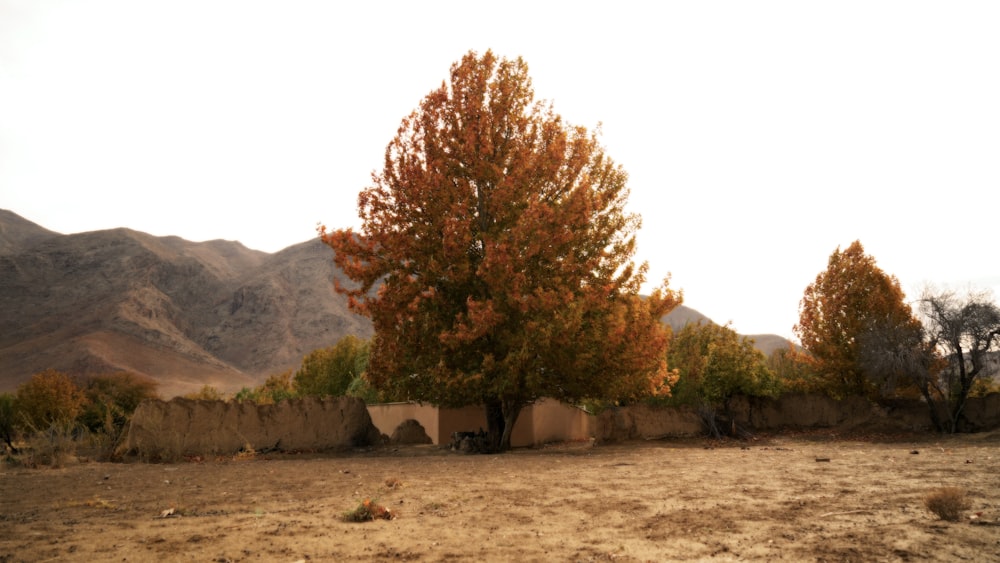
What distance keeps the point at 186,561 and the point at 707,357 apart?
22037 millimetres

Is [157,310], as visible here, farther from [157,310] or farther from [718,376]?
[718,376]

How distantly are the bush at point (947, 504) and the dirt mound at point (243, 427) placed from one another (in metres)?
14.9

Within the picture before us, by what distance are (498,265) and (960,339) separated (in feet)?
55.1

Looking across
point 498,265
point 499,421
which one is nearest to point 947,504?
point 498,265

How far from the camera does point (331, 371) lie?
43.3 meters

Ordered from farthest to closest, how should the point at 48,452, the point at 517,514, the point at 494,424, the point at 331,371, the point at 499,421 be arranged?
the point at 331,371
the point at 499,421
the point at 494,424
the point at 48,452
the point at 517,514

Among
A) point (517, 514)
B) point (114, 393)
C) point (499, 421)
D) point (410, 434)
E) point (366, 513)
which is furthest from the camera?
point (114, 393)

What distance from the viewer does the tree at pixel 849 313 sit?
1023 inches

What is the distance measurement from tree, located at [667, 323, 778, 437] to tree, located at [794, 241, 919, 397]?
2512 mm

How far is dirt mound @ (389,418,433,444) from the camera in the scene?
905 inches

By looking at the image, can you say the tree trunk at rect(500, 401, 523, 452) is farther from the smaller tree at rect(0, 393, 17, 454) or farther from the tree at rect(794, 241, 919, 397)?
the smaller tree at rect(0, 393, 17, 454)

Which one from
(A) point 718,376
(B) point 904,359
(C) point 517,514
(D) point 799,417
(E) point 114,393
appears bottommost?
(D) point 799,417

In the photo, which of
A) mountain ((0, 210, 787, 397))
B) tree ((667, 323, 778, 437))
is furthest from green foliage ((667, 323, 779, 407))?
mountain ((0, 210, 787, 397))

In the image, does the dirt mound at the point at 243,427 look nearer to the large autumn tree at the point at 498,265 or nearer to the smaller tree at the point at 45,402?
the large autumn tree at the point at 498,265
